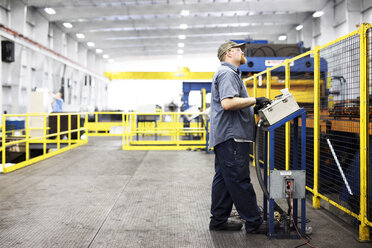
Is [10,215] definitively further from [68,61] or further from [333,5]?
[68,61]

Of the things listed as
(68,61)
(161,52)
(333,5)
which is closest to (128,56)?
(161,52)

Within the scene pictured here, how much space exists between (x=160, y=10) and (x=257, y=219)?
12137 millimetres

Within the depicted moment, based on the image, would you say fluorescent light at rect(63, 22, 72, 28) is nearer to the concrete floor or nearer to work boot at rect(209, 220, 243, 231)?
the concrete floor

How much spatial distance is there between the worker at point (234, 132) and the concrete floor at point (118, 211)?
348mm

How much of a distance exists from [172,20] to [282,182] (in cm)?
1411

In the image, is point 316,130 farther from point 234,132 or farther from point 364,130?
point 234,132

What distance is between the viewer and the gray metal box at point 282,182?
109 inches

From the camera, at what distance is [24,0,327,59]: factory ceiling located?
13.1m

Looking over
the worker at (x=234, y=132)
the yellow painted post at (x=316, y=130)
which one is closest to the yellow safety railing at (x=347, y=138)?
the yellow painted post at (x=316, y=130)

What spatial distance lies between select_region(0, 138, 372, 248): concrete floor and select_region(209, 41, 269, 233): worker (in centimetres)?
35

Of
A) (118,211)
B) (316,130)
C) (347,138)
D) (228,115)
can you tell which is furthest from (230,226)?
(347,138)

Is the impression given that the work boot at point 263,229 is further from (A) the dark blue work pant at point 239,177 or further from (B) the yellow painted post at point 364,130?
(B) the yellow painted post at point 364,130

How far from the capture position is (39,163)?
6.99 m

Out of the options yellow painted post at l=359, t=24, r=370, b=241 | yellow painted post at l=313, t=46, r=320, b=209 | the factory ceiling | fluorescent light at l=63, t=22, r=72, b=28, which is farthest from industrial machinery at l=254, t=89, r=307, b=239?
fluorescent light at l=63, t=22, r=72, b=28
